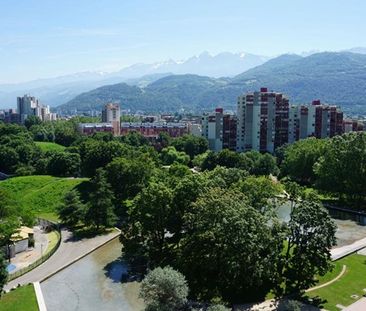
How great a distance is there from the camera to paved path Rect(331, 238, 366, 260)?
104 feet

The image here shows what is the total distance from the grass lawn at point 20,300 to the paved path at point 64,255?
2007 mm

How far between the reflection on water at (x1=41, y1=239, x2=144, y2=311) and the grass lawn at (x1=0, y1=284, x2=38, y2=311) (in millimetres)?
848

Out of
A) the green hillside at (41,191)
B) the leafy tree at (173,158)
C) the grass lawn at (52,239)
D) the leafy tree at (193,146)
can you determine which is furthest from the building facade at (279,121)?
the grass lawn at (52,239)

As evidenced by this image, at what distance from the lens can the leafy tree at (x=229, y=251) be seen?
24.6 meters

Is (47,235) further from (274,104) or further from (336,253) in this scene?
(274,104)

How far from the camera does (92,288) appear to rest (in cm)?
2864

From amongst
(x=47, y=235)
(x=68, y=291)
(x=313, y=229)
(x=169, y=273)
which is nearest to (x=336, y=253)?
(x=313, y=229)

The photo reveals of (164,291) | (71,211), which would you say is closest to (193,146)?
(71,211)

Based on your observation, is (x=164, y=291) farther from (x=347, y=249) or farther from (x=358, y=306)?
(x=347, y=249)

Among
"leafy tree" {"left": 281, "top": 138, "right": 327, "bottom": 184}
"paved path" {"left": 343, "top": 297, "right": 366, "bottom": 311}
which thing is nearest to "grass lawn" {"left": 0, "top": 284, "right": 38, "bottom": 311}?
"paved path" {"left": 343, "top": 297, "right": 366, "bottom": 311}

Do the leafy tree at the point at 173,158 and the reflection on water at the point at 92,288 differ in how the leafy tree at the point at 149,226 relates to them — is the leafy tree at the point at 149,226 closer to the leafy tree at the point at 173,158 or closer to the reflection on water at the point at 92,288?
the reflection on water at the point at 92,288

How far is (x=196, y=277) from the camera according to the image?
2747 centimetres

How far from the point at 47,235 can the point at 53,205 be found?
31.2 ft

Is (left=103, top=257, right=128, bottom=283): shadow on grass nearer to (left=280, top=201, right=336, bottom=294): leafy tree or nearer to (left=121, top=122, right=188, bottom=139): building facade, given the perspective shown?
(left=280, top=201, right=336, bottom=294): leafy tree
